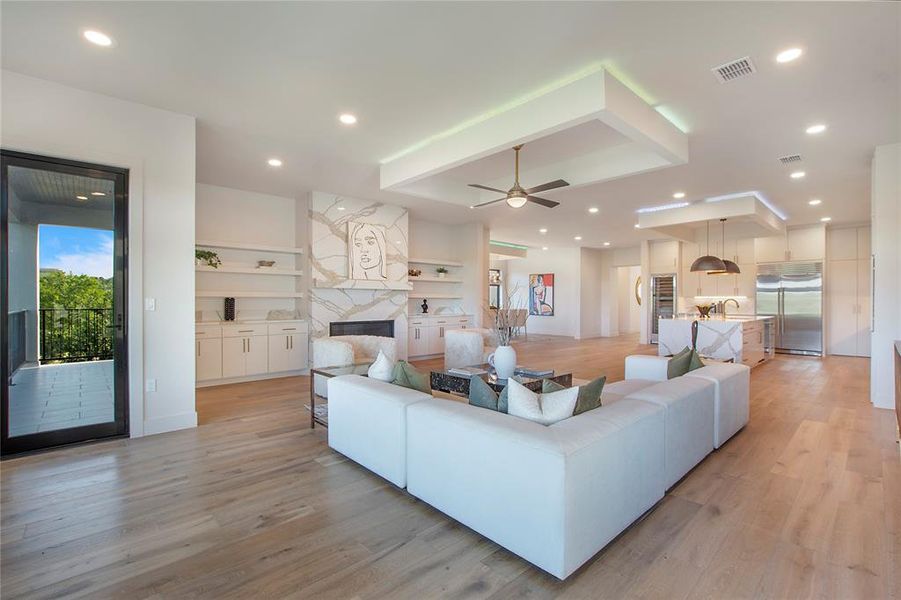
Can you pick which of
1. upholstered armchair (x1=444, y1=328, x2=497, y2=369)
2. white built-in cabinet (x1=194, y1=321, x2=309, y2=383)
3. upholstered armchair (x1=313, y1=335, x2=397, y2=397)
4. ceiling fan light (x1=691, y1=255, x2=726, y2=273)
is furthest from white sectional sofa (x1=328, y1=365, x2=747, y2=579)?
ceiling fan light (x1=691, y1=255, x2=726, y2=273)

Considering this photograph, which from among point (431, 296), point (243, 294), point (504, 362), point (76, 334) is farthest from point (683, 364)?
point (431, 296)

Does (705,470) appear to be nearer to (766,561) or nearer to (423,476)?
(766,561)

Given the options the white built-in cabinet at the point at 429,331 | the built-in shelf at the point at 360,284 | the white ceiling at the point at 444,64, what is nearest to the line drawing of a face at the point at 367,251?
the built-in shelf at the point at 360,284

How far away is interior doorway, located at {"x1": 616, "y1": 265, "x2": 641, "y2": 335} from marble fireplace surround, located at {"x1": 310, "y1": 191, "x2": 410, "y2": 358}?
9.10 meters

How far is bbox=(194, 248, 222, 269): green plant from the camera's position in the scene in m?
6.28

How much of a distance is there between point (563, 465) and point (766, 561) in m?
1.20

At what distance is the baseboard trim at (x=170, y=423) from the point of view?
3877 mm

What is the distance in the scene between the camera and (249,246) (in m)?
6.55

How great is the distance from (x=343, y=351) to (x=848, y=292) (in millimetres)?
10603

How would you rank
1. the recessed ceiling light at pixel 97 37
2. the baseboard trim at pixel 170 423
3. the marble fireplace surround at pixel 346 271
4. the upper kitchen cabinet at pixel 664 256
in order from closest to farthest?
the recessed ceiling light at pixel 97 37 → the baseboard trim at pixel 170 423 → the marble fireplace surround at pixel 346 271 → the upper kitchen cabinet at pixel 664 256

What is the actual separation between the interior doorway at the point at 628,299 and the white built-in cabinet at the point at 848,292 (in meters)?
5.61

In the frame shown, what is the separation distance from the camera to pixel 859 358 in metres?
8.71

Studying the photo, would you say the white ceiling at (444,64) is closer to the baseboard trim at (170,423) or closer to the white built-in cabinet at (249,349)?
the white built-in cabinet at (249,349)

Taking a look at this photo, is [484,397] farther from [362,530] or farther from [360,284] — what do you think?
[360,284]
